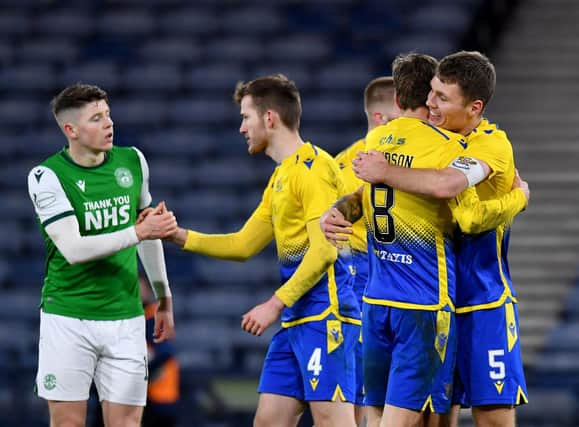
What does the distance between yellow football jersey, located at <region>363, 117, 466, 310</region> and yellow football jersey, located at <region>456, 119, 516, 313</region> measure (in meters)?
0.06

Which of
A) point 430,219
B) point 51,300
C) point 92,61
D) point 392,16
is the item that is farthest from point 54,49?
point 430,219

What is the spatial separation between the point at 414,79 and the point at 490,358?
1.09 meters

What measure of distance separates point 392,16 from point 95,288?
7.79 metres

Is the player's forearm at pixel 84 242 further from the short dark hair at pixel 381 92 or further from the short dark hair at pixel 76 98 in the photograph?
the short dark hair at pixel 381 92

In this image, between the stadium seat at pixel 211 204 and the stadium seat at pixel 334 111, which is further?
the stadium seat at pixel 334 111

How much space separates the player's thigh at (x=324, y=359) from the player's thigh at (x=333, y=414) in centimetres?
3

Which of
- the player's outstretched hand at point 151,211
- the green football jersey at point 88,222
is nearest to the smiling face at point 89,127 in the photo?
the green football jersey at point 88,222

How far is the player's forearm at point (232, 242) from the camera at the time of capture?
5.30 m

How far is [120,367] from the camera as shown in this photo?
5320mm

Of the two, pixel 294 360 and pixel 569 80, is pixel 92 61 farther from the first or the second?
pixel 294 360

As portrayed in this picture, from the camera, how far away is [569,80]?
12289 millimetres

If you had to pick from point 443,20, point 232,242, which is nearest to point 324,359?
point 232,242

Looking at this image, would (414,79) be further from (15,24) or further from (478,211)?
(15,24)

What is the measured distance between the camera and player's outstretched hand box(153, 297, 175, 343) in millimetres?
Answer: 5598
